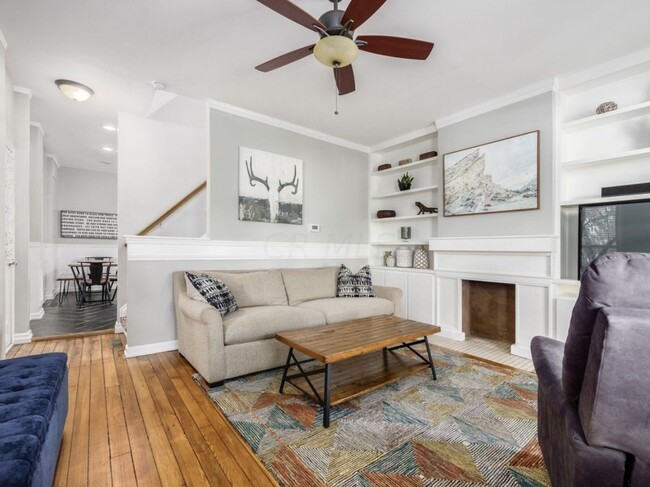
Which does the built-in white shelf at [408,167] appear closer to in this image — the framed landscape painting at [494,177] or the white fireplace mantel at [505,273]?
the framed landscape painting at [494,177]

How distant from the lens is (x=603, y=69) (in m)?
2.79

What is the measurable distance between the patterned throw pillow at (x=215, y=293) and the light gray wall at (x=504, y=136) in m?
2.64

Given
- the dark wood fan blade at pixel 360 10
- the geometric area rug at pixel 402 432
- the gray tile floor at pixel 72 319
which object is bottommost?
the geometric area rug at pixel 402 432

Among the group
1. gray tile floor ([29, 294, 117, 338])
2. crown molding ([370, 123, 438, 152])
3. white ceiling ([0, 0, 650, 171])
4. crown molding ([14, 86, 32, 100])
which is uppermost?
A: crown molding ([14, 86, 32, 100])

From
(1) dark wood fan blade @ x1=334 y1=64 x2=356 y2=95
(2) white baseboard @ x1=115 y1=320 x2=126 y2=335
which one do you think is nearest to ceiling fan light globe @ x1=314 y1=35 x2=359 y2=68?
(1) dark wood fan blade @ x1=334 y1=64 x2=356 y2=95

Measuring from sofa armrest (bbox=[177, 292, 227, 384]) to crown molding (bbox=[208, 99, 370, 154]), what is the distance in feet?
7.16

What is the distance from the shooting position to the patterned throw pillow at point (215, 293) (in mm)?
2719

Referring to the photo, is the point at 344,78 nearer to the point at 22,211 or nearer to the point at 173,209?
the point at 173,209

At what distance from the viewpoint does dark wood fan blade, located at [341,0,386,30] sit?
5.58 feet

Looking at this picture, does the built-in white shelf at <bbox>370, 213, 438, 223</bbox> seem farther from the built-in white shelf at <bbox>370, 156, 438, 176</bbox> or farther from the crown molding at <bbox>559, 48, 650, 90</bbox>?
the crown molding at <bbox>559, 48, 650, 90</bbox>

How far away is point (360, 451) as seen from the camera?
166cm

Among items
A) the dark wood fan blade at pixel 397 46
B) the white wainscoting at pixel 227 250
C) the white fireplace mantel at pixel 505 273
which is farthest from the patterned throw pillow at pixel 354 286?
the dark wood fan blade at pixel 397 46

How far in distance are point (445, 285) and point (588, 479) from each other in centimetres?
303

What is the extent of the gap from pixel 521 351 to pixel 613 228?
1.37 meters
